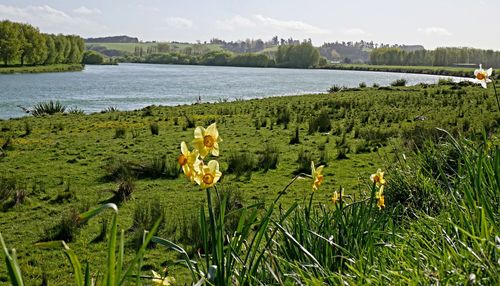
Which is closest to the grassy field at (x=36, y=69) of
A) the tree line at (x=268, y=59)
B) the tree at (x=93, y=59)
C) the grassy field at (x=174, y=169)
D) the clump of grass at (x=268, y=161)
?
the tree at (x=93, y=59)

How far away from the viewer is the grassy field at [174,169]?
20.1 ft

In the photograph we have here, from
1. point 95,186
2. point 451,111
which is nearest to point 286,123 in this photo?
point 451,111

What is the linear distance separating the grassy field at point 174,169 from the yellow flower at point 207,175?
62 centimetres

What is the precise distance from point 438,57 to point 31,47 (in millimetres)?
90449

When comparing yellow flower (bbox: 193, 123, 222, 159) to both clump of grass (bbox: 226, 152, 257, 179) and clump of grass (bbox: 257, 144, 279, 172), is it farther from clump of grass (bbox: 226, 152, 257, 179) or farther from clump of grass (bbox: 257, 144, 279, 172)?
clump of grass (bbox: 257, 144, 279, 172)

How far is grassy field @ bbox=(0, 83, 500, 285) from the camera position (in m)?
6.12

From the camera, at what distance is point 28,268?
6070mm

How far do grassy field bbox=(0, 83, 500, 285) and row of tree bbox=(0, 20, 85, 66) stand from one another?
59304 millimetres

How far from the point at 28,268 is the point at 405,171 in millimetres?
4439

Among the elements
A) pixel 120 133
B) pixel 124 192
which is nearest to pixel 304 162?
pixel 124 192

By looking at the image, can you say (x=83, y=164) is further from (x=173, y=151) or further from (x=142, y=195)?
(x=142, y=195)

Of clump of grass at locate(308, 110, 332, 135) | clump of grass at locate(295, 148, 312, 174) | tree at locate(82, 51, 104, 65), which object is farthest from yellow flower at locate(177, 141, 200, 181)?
tree at locate(82, 51, 104, 65)

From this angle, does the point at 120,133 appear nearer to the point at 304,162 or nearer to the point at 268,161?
the point at 268,161

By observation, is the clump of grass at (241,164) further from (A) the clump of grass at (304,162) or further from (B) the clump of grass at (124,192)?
(B) the clump of grass at (124,192)
